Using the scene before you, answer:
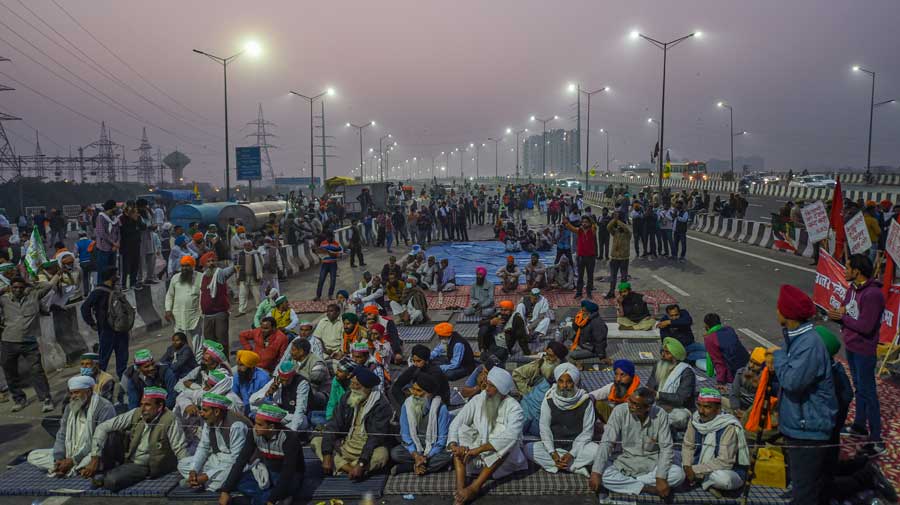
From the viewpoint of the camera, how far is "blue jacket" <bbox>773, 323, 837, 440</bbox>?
4.73 meters

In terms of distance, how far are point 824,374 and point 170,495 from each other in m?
5.81

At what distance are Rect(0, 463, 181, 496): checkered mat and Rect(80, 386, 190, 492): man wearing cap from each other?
0.10m

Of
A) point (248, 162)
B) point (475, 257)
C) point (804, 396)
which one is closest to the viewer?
point (804, 396)

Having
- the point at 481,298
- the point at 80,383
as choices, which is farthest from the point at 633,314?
the point at 80,383

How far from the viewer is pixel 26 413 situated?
28.7 feet

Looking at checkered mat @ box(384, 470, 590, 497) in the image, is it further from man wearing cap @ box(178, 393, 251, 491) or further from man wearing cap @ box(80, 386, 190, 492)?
man wearing cap @ box(80, 386, 190, 492)

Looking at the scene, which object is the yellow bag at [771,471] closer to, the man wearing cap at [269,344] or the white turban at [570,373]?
the white turban at [570,373]

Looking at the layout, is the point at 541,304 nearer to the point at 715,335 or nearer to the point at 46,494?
the point at 715,335

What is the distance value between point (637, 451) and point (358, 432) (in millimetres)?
2785

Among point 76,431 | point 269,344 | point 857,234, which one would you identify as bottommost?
point 76,431

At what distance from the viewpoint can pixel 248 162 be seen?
4706 centimetres

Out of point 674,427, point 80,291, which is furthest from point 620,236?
point 80,291

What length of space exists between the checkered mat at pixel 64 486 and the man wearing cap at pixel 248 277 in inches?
344

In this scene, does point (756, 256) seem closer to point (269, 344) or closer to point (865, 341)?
point (865, 341)
